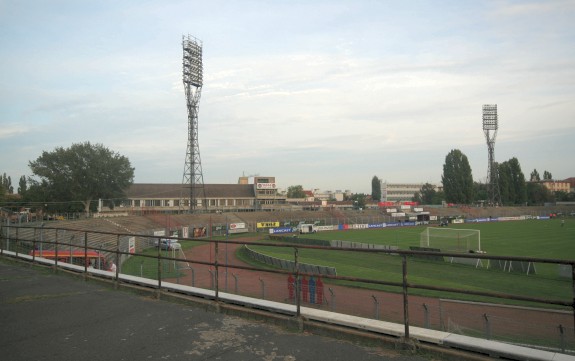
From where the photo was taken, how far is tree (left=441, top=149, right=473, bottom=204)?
11031cm

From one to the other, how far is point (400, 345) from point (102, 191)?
71.6 meters

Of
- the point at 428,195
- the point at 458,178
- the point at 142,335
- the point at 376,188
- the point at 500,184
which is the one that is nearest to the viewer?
the point at 142,335

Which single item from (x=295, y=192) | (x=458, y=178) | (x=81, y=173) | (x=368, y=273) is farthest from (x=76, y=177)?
(x=295, y=192)

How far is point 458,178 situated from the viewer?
362 ft

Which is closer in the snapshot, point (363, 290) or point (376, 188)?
point (363, 290)

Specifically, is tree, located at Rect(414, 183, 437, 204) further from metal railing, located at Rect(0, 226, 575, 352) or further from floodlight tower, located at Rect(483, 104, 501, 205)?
metal railing, located at Rect(0, 226, 575, 352)

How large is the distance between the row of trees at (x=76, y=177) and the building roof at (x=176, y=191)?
2427cm

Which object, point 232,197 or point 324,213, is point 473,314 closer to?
point 324,213

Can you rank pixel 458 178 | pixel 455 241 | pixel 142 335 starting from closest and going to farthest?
1. pixel 142 335
2. pixel 455 241
3. pixel 458 178

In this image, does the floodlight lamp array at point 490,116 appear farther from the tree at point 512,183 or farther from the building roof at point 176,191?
the building roof at point 176,191

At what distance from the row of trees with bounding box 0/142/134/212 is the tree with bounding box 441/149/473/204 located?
85.0m

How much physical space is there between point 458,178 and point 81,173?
3655 inches

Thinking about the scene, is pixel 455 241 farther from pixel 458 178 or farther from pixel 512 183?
pixel 512 183

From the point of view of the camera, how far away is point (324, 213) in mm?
87562
